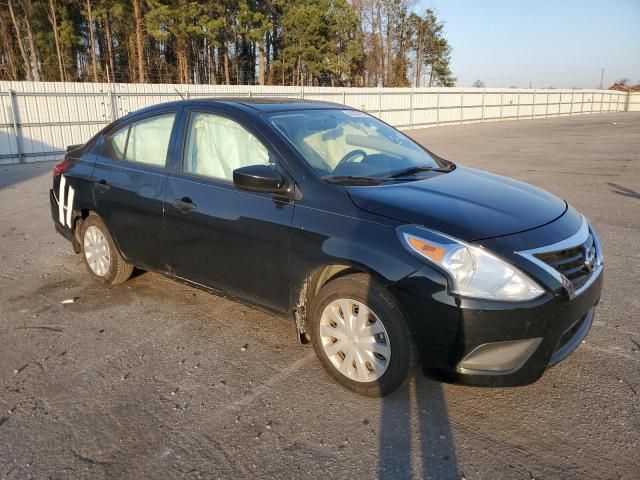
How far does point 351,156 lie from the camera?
3465 mm

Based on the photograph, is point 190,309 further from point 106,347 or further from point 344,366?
point 344,366

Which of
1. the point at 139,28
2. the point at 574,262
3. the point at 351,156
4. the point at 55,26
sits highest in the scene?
the point at 55,26

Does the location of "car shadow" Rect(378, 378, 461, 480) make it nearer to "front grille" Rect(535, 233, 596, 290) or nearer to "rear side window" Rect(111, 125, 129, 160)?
"front grille" Rect(535, 233, 596, 290)

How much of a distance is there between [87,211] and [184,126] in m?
1.50

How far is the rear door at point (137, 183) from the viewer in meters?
3.86

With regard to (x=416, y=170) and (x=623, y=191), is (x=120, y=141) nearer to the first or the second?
(x=416, y=170)

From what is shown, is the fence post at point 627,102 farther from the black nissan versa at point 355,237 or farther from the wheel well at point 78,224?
the wheel well at point 78,224

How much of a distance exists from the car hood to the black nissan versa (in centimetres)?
1

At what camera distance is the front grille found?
8.48 feet

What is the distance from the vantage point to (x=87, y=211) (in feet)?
15.2

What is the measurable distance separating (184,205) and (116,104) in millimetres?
15043

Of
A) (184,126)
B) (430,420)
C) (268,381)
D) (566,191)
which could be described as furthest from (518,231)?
(566,191)

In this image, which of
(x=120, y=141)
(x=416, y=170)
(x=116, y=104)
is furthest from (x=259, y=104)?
(x=116, y=104)

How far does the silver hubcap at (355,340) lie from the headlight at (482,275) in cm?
48
